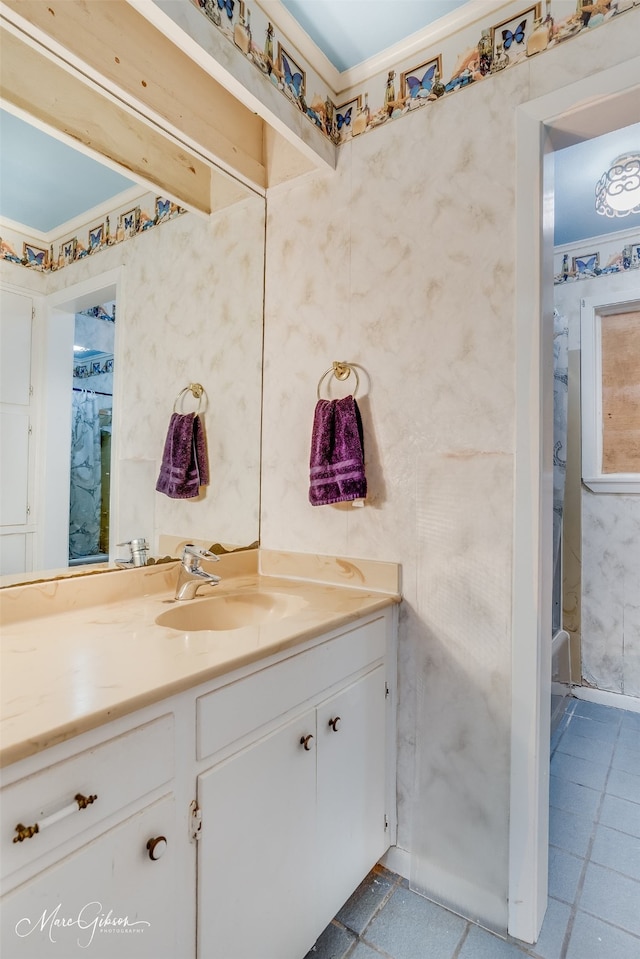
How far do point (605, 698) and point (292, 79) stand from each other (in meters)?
3.05

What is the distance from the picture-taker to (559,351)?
2.71 meters

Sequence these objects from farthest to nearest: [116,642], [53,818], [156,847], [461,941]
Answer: [461,941] → [116,642] → [156,847] → [53,818]

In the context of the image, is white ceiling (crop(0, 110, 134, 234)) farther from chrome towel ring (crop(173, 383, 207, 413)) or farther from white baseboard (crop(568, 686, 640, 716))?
white baseboard (crop(568, 686, 640, 716))

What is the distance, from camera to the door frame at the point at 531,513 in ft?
4.09

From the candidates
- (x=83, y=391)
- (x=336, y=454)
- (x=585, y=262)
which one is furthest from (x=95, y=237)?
(x=585, y=262)

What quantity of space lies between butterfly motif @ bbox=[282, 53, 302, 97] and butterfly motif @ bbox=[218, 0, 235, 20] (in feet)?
0.65

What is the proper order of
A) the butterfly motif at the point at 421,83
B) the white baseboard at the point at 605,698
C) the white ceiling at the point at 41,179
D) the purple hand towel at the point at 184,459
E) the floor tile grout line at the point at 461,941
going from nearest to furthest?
the white ceiling at the point at 41,179, the floor tile grout line at the point at 461,941, the butterfly motif at the point at 421,83, the purple hand towel at the point at 184,459, the white baseboard at the point at 605,698

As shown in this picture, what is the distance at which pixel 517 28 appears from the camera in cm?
128

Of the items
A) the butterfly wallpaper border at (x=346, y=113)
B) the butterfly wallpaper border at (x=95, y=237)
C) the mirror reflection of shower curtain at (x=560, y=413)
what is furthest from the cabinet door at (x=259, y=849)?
the mirror reflection of shower curtain at (x=560, y=413)

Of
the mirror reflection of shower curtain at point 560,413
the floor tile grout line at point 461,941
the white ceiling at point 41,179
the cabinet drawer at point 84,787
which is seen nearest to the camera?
the cabinet drawer at point 84,787

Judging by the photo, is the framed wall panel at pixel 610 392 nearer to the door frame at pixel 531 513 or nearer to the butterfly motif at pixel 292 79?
the door frame at pixel 531 513

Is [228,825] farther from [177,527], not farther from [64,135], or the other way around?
[64,135]

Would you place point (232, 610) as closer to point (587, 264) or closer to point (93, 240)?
point (93, 240)

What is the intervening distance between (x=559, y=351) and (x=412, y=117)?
1.68m
